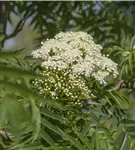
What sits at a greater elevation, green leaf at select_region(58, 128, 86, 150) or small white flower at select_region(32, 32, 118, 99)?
small white flower at select_region(32, 32, 118, 99)

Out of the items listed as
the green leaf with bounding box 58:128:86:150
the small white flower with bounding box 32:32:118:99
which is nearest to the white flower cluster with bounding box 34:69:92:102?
the small white flower with bounding box 32:32:118:99

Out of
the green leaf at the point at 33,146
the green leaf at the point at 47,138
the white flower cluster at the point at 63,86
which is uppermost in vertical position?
the white flower cluster at the point at 63,86

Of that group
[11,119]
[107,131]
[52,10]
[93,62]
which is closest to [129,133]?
[107,131]

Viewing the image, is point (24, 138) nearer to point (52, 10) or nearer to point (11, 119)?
point (11, 119)

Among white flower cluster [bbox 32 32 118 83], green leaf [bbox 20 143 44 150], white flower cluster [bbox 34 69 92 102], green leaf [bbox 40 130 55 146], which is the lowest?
green leaf [bbox 20 143 44 150]

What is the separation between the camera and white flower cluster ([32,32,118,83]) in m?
0.96

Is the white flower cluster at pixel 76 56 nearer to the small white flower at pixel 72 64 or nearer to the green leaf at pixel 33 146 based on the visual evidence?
the small white flower at pixel 72 64

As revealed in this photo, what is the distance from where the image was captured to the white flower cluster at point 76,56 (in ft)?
3.14

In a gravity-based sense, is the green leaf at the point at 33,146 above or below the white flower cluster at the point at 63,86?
below

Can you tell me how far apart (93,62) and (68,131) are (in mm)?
160

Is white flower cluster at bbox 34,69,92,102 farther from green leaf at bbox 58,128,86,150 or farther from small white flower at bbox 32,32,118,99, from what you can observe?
green leaf at bbox 58,128,86,150

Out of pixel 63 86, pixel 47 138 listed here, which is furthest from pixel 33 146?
pixel 63 86

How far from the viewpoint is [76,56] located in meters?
0.97

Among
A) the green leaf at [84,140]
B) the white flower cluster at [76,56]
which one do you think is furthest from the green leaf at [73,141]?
the white flower cluster at [76,56]
